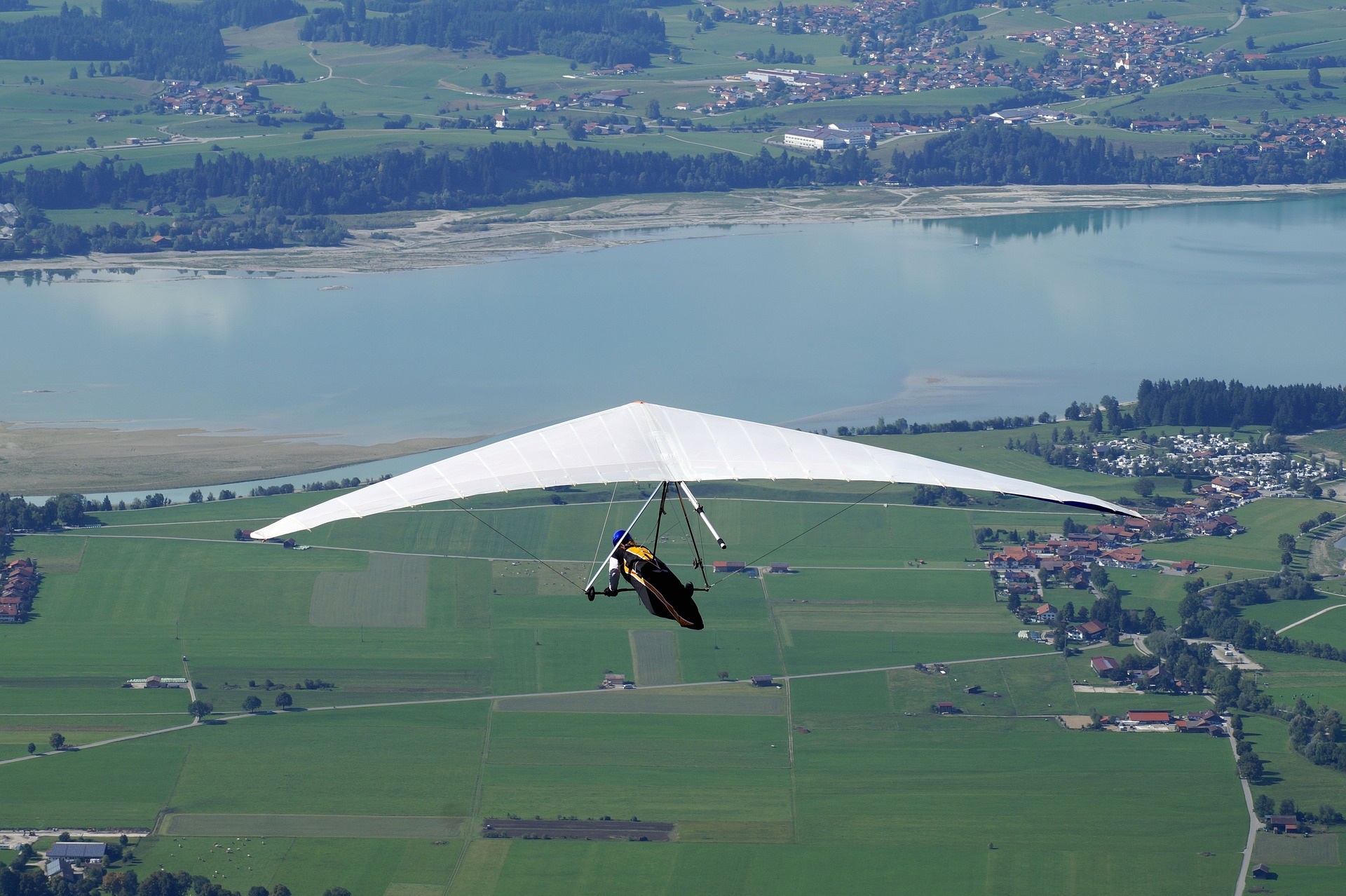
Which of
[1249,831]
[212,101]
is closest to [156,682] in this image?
[1249,831]

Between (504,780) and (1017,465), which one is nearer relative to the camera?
(504,780)

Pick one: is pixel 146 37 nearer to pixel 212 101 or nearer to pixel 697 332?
pixel 212 101

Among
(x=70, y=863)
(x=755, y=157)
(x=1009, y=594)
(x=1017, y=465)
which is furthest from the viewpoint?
(x=755, y=157)

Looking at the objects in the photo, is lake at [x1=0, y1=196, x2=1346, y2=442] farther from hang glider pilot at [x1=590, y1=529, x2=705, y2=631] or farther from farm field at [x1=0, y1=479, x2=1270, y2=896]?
hang glider pilot at [x1=590, y1=529, x2=705, y2=631]

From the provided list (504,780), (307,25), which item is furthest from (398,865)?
(307,25)

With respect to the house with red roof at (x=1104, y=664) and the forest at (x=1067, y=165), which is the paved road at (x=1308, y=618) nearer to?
the house with red roof at (x=1104, y=664)

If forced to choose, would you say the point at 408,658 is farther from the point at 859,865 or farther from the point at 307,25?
the point at 307,25

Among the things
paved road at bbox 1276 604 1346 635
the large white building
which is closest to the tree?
paved road at bbox 1276 604 1346 635
